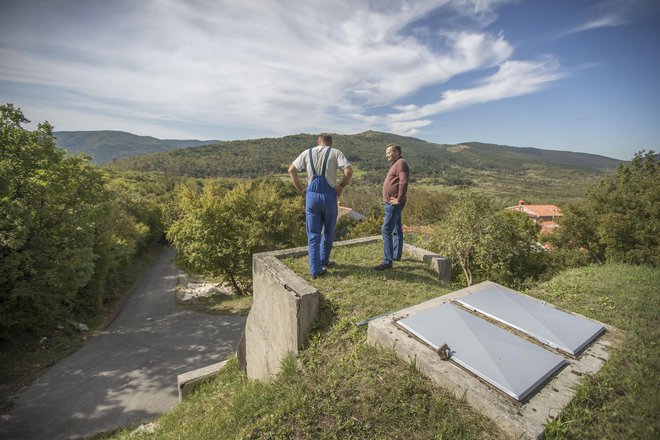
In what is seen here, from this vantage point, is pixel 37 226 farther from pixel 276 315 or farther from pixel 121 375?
pixel 276 315

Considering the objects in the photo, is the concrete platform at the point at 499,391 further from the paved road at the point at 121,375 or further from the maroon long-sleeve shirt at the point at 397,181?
the paved road at the point at 121,375

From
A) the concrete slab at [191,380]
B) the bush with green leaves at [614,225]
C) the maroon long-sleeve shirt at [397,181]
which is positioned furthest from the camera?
the bush with green leaves at [614,225]

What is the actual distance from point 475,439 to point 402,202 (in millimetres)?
4149

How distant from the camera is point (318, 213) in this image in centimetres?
506

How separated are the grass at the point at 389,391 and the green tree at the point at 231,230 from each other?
44.6 feet

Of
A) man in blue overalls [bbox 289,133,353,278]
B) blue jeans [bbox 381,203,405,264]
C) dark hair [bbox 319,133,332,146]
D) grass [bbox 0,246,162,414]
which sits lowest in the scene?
grass [bbox 0,246,162,414]

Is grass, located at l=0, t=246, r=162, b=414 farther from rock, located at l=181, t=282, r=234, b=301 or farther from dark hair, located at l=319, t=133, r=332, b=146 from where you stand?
dark hair, located at l=319, t=133, r=332, b=146

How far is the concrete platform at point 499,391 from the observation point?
242 cm

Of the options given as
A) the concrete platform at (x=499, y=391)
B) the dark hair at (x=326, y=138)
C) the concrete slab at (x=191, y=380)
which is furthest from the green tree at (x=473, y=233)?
the concrete slab at (x=191, y=380)

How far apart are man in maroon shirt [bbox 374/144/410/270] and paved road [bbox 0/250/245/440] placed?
8020 millimetres

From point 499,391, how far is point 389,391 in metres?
1.00

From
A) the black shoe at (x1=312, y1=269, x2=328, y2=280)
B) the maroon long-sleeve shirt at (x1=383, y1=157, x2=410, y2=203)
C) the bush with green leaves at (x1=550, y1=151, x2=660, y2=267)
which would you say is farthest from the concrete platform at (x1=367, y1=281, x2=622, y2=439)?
the bush with green leaves at (x1=550, y1=151, x2=660, y2=267)

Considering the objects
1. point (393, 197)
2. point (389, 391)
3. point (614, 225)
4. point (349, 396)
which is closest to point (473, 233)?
point (393, 197)

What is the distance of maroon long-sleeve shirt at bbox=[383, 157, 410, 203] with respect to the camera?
225 inches
